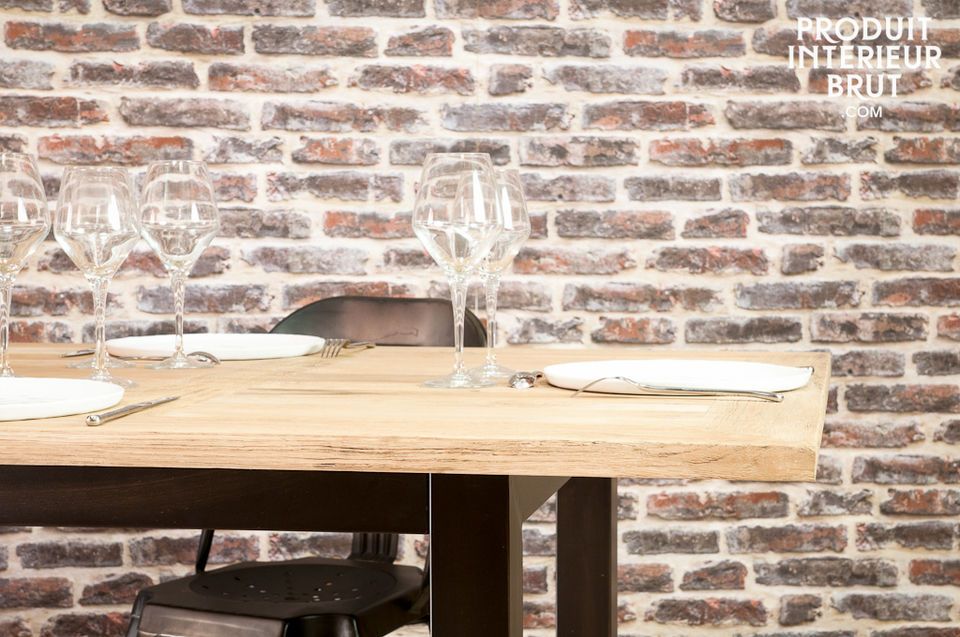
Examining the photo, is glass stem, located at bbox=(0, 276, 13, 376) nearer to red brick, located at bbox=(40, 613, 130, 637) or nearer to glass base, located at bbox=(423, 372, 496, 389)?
glass base, located at bbox=(423, 372, 496, 389)

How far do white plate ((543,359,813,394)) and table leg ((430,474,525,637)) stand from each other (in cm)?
24

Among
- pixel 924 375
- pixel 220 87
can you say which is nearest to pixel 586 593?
pixel 924 375

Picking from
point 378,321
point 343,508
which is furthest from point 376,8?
point 343,508

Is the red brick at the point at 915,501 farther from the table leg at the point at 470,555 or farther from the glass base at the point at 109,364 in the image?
the table leg at the point at 470,555

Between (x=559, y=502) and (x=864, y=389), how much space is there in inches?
47.6

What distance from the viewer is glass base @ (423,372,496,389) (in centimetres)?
120

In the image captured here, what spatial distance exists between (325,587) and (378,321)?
1.53ft

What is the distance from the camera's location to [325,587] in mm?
1725

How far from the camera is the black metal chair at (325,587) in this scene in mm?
1577

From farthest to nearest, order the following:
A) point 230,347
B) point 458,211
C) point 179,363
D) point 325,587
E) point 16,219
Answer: point 325,587, point 230,347, point 179,363, point 16,219, point 458,211

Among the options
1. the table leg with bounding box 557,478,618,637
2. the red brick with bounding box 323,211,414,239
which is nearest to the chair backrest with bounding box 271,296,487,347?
the table leg with bounding box 557,478,618,637

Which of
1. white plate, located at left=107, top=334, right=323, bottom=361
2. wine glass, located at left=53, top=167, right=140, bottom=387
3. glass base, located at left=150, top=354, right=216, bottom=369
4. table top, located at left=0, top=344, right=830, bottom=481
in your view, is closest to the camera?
table top, located at left=0, top=344, right=830, bottom=481

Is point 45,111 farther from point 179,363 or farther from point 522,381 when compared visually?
point 522,381

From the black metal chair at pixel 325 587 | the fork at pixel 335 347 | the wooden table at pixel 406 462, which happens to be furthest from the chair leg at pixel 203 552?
the wooden table at pixel 406 462
